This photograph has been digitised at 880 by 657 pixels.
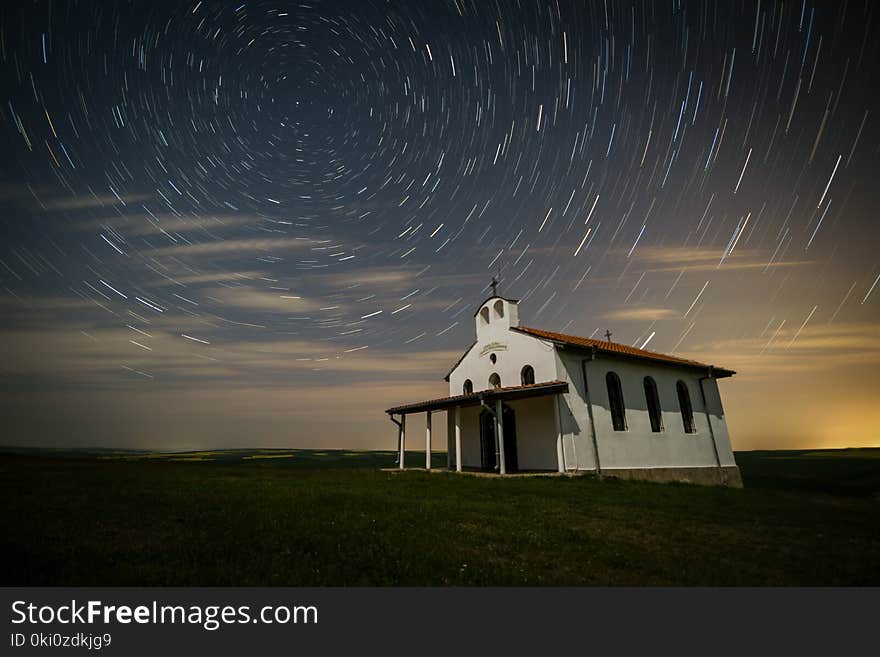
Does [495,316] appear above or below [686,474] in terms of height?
above

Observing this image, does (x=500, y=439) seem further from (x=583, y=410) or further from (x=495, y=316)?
(x=495, y=316)

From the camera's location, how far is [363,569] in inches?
218

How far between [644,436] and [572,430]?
4780 millimetres

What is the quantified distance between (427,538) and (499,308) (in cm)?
1760

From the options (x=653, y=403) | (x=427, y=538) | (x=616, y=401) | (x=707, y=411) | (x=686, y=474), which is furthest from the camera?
(x=707, y=411)

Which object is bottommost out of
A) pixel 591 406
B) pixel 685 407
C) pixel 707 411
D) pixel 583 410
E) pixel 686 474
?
pixel 686 474

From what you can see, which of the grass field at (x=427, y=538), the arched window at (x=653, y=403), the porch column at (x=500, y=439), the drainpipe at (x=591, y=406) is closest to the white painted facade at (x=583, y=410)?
the drainpipe at (x=591, y=406)

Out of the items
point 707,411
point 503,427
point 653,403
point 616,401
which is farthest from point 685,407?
point 503,427

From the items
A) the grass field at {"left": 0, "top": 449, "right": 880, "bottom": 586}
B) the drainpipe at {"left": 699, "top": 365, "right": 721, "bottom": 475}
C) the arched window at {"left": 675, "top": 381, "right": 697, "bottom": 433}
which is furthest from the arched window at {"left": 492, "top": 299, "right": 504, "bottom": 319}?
the drainpipe at {"left": 699, "top": 365, "right": 721, "bottom": 475}

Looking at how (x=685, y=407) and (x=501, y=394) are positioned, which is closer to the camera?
(x=501, y=394)

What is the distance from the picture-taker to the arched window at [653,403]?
21.7 meters

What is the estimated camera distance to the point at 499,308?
78.1ft

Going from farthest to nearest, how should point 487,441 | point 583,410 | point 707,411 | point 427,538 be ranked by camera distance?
point 707,411 < point 487,441 < point 583,410 < point 427,538

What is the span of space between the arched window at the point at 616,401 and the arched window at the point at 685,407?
16.8ft
